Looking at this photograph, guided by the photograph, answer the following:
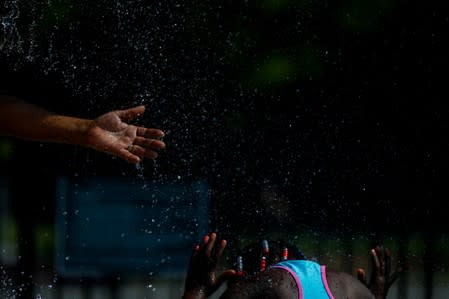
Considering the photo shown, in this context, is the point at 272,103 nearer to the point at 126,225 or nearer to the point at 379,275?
the point at 126,225

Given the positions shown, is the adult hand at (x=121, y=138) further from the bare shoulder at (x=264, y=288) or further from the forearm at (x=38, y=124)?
the bare shoulder at (x=264, y=288)

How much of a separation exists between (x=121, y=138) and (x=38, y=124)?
38 centimetres

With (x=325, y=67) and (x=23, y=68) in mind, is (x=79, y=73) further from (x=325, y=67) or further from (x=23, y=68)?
(x=325, y=67)

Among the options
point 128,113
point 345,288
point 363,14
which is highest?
point 363,14

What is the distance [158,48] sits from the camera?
21.4 ft

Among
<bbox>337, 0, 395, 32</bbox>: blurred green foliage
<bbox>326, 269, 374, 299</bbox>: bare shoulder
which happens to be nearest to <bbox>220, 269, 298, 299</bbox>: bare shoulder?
<bbox>326, 269, 374, 299</bbox>: bare shoulder

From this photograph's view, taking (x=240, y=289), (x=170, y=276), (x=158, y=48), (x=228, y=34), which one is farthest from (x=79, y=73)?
(x=240, y=289)

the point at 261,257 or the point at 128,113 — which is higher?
the point at 128,113

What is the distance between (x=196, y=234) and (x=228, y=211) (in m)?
0.33

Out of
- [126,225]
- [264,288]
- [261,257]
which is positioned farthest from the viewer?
[126,225]

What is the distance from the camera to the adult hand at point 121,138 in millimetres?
4023

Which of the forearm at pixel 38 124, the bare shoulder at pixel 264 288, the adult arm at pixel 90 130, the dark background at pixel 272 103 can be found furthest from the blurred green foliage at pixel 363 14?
the bare shoulder at pixel 264 288

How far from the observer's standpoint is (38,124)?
13.6 feet

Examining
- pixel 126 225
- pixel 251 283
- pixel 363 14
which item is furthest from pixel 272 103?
pixel 251 283
